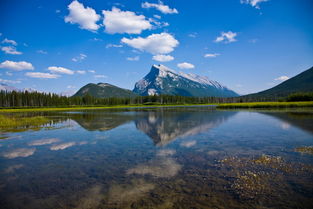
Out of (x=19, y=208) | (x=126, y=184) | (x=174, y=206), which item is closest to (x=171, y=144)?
(x=126, y=184)

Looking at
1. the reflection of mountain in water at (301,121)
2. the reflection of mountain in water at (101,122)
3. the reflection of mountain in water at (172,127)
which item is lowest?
the reflection of mountain in water at (101,122)

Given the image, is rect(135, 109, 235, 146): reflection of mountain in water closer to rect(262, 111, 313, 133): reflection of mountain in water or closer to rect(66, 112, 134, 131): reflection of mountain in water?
rect(66, 112, 134, 131): reflection of mountain in water

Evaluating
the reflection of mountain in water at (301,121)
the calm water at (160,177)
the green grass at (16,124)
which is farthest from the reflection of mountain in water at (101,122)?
the reflection of mountain in water at (301,121)

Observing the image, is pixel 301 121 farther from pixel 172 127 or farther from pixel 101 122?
pixel 101 122

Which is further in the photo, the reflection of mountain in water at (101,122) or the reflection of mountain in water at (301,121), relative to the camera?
the reflection of mountain in water at (101,122)

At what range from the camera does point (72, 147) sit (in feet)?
72.1

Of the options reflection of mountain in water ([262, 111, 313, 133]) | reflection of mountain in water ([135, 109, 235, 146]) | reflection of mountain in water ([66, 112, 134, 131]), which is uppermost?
reflection of mountain in water ([262, 111, 313, 133])

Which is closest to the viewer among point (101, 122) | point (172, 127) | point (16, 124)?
point (172, 127)

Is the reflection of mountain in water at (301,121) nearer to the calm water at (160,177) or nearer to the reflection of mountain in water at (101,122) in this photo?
the calm water at (160,177)

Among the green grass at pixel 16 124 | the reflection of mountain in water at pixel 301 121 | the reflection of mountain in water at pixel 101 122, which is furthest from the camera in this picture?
the green grass at pixel 16 124

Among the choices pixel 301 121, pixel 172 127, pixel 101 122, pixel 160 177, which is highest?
pixel 301 121

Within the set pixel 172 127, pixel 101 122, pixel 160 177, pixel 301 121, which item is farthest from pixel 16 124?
pixel 301 121

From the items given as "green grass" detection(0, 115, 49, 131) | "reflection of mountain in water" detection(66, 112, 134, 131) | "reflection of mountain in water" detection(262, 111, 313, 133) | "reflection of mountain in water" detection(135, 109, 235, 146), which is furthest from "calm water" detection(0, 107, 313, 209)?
"green grass" detection(0, 115, 49, 131)

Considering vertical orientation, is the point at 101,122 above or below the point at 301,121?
below
